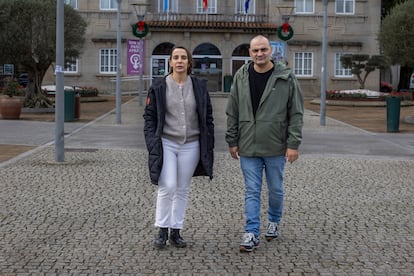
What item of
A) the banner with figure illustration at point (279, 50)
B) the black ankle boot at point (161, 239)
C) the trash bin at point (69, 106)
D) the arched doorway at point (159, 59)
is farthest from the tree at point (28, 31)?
the black ankle boot at point (161, 239)

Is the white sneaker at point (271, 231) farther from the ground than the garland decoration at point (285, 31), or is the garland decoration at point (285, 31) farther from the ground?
the garland decoration at point (285, 31)

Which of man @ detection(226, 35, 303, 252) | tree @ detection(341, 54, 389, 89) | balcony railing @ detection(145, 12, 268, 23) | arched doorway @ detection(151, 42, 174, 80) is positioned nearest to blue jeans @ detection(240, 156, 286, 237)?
man @ detection(226, 35, 303, 252)

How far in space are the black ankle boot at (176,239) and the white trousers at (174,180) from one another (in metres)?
0.09

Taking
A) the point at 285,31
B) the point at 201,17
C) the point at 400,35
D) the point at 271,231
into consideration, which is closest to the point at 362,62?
the point at 285,31

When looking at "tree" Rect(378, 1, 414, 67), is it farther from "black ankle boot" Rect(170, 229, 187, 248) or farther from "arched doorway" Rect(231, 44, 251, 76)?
"arched doorway" Rect(231, 44, 251, 76)

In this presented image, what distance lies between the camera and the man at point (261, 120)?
231 inches

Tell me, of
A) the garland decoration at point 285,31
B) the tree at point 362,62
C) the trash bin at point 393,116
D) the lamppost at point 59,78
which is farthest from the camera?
the tree at point 362,62

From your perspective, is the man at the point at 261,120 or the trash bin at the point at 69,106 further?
the trash bin at the point at 69,106

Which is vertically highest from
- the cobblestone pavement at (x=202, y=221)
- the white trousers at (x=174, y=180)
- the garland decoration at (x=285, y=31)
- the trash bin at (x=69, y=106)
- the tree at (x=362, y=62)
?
the garland decoration at (x=285, y=31)

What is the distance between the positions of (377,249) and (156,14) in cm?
3465

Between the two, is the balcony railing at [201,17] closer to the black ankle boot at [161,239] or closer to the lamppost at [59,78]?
the lamppost at [59,78]

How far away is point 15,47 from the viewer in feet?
74.2

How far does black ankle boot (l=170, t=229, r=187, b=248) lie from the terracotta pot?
15762 millimetres

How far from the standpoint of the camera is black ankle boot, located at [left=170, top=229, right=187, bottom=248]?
6078mm
